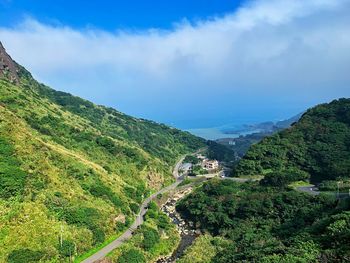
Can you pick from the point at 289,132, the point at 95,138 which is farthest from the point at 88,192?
the point at 289,132

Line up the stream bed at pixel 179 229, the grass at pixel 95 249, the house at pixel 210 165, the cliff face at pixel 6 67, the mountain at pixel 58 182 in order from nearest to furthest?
1. the mountain at pixel 58 182
2. the grass at pixel 95 249
3. the stream bed at pixel 179 229
4. the cliff face at pixel 6 67
5. the house at pixel 210 165

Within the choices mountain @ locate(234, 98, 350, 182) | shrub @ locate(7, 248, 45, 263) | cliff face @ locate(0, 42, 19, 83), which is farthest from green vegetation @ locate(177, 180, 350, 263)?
cliff face @ locate(0, 42, 19, 83)

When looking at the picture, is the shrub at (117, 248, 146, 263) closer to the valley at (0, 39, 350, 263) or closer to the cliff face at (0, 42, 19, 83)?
the valley at (0, 39, 350, 263)

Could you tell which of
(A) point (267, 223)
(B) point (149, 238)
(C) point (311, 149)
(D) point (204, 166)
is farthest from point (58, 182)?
(D) point (204, 166)

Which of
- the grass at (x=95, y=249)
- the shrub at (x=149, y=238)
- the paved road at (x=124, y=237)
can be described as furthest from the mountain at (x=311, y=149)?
the grass at (x=95, y=249)

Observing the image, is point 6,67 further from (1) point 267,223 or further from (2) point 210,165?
(1) point 267,223

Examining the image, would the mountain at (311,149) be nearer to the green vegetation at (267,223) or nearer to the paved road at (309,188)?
the paved road at (309,188)
